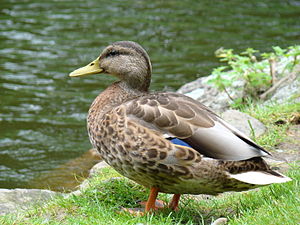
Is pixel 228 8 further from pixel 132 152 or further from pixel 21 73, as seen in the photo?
pixel 132 152

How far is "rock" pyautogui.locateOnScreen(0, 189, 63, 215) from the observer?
5167 millimetres

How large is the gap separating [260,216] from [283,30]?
414 inches

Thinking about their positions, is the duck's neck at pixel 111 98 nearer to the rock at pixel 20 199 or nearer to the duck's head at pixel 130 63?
the duck's head at pixel 130 63

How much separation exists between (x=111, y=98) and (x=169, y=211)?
1.06m

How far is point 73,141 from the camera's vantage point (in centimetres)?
907

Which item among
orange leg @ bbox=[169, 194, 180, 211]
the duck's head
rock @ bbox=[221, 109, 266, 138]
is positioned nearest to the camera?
orange leg @ bbox=[169, 194, 180, 211]

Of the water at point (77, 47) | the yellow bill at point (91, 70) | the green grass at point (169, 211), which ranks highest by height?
the yellow bill at point (91, 70)

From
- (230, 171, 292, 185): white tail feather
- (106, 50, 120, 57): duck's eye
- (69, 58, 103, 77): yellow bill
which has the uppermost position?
(106, 50, 120, 57): duck's eye

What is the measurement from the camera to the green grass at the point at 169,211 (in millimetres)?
3815

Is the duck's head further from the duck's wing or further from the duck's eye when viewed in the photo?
the duck's wing

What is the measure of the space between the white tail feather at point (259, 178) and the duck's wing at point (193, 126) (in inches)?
5.0

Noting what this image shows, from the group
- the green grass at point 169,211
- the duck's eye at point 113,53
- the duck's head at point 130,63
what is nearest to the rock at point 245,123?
the green grass at point 169,211

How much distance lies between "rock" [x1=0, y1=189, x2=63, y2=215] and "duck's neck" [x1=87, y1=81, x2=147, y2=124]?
103cm

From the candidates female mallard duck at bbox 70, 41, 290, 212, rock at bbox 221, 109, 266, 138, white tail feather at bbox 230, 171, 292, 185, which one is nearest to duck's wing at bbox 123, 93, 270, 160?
female mallard duck at bbox 70, 41, 290, 212
